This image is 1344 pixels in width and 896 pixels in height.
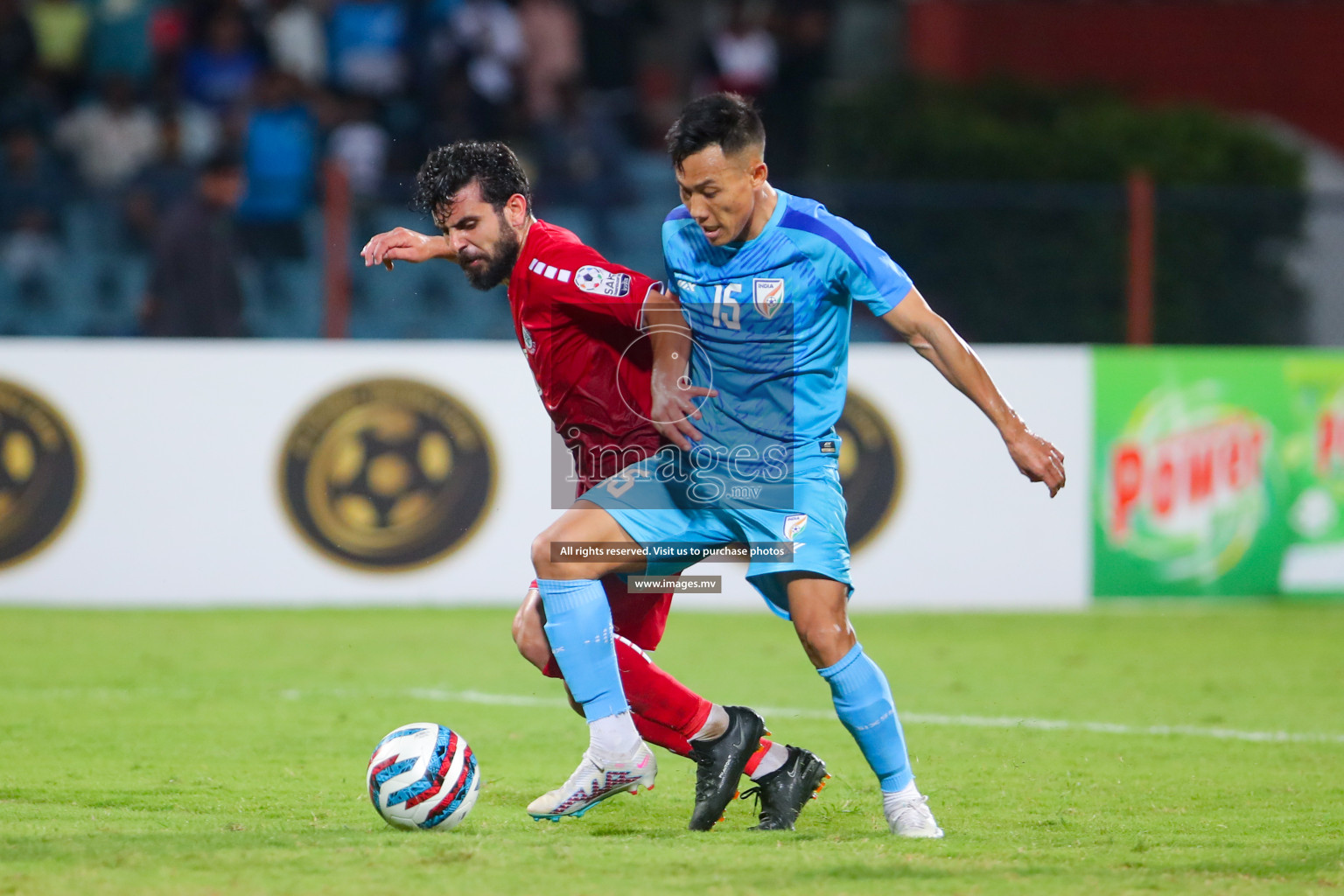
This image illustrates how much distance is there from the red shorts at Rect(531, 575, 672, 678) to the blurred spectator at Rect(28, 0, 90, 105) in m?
10.3

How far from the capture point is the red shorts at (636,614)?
16.4 ft

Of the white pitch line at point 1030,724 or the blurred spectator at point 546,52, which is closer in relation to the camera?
the white pitch line at point 1030,724

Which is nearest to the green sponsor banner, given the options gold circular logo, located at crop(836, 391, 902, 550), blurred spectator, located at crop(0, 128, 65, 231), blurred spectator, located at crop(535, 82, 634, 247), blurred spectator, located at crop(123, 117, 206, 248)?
gold circular logo, located at crop(836, 391, 902, 550)

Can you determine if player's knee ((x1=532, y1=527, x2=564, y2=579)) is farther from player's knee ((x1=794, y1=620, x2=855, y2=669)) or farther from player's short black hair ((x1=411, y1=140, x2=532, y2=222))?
player's short black hair ((x1=411, y1=140, x2=532, y2=222))

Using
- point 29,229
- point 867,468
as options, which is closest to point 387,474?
point 867,468

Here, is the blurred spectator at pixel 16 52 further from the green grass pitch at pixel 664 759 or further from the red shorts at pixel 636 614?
the red shorts at pixel 636 614

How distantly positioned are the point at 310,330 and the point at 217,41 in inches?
163

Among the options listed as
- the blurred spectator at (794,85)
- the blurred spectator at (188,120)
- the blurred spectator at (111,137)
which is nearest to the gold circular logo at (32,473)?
the blurred spectator at (188,120)

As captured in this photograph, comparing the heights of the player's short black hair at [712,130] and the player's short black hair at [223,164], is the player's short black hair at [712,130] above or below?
below

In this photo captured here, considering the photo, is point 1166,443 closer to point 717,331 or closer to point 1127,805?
point 1127,805

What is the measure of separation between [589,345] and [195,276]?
6.44 meters

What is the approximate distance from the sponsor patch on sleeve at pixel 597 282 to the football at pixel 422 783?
1333 millimetres

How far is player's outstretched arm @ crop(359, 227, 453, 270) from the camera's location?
497 centimetres

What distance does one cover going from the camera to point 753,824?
4.90m
